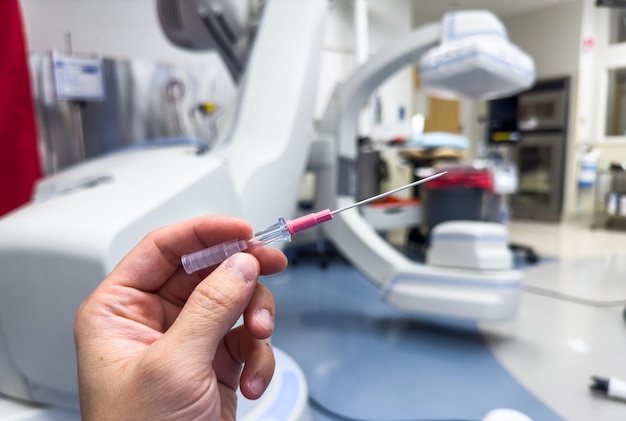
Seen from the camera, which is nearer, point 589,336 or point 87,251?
point 87,251

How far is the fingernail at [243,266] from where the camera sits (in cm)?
35

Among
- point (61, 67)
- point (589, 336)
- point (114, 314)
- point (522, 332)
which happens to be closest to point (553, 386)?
point (589, 336)

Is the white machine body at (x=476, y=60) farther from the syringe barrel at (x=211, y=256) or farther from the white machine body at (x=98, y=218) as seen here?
the syringe barrel at (x=211, y=256)

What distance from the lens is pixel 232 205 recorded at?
28.8 inches

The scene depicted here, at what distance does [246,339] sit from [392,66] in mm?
1069

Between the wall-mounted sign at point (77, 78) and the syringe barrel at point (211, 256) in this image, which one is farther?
the wall-mounted sign at point (77, 78)

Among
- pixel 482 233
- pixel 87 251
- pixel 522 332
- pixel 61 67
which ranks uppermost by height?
pixel 61 67

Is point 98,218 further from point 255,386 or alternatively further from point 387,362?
point 387,362

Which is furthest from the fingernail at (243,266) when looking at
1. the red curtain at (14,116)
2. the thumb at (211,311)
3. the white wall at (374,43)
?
the red curtain at (14,116)

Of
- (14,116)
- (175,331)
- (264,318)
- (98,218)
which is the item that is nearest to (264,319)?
(264,318)

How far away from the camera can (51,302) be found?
530 millimetres

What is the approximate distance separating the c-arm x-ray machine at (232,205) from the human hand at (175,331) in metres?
0.11

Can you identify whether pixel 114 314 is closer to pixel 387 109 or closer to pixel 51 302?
pixel 51 302

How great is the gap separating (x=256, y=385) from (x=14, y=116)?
176 cm
